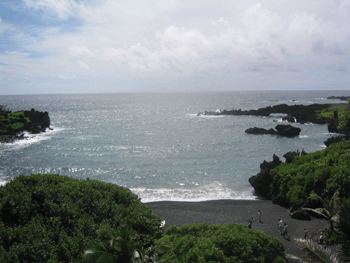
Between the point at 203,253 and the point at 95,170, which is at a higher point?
the point at 203,253

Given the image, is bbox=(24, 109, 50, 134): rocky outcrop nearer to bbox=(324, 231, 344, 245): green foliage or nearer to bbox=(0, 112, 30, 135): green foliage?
bbox=(0, 112, 30, 135): green foliage

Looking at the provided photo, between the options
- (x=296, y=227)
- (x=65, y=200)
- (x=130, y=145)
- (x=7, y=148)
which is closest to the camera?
(x=65, y=200)

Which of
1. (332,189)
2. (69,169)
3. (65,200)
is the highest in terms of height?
(65,200)

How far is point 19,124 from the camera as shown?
2975 inches

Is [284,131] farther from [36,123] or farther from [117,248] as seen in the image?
[36,123]

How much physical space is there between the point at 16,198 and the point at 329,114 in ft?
361

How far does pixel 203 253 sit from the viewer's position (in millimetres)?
11031

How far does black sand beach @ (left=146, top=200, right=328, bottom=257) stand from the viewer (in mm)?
22062

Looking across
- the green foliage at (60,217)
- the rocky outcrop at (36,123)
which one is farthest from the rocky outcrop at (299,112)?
the green foliage at (60,217)

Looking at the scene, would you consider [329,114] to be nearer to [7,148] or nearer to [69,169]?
[69,169]

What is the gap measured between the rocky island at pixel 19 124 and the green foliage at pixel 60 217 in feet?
197

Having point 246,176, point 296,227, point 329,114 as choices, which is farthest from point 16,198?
point 329,114

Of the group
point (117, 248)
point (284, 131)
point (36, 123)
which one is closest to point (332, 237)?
point (117, 248)

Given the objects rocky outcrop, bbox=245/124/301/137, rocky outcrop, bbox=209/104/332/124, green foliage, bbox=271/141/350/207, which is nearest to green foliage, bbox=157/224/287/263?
green foliage, bbox=271/141/350/207
